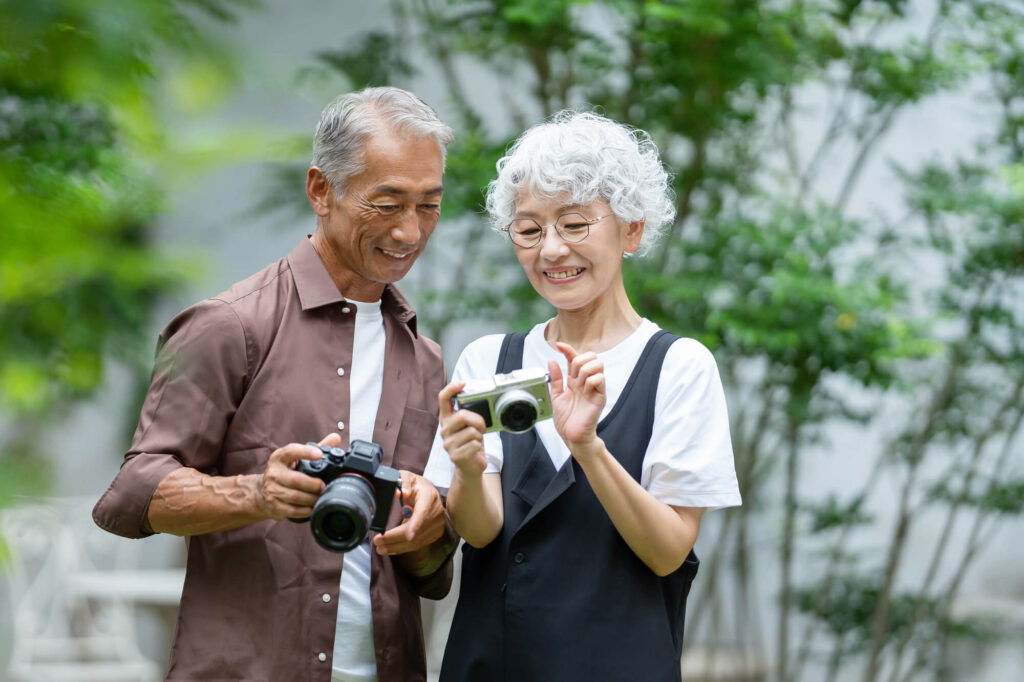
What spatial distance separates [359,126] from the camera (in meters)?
1.76

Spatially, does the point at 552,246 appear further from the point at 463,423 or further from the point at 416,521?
the point at 416,521

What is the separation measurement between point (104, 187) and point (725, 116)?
3.95 metres

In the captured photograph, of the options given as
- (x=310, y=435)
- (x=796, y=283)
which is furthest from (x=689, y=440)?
(x=796, y=283)

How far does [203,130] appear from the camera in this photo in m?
0.56

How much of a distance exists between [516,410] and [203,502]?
1.61 ft

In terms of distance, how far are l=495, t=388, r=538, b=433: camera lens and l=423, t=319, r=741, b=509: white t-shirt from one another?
0.17 metres

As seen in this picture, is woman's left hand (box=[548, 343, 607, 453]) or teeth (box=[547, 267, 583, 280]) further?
teeth (box=[547, 267, 583, 280])

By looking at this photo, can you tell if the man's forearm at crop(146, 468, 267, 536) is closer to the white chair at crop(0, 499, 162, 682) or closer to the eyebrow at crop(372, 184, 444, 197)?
the eyebrow at crop(372, 184, 444, 197)

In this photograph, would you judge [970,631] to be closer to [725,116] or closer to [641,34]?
[725,116]

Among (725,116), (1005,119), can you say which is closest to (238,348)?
(725,116)

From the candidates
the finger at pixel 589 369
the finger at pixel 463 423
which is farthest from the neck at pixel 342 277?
the finger at pixel 589 369

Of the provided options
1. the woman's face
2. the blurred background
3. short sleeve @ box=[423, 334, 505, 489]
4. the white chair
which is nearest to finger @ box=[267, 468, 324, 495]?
short sleeve @ box=[423, 334, 505, 489]

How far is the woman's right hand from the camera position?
1.51m

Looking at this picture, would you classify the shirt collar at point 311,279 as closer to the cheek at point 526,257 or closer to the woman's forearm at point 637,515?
the cheek at point 526,257
